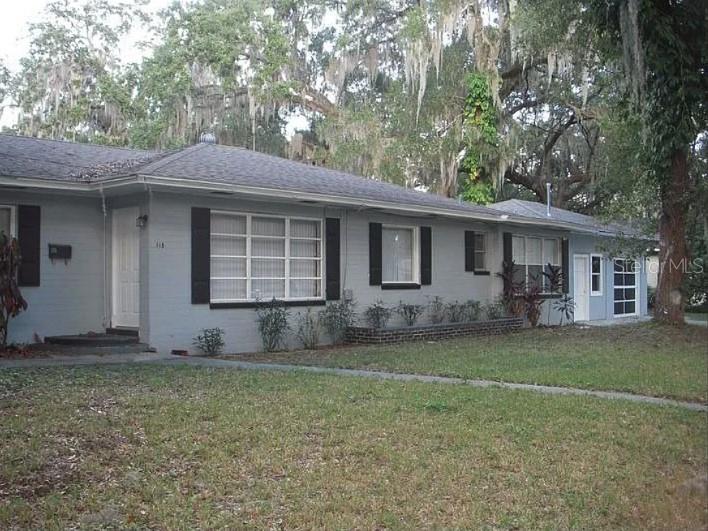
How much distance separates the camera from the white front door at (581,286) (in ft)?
69.8

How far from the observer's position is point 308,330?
13.7m

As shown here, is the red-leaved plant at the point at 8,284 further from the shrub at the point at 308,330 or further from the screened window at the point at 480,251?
the screened window at the point at 480,251

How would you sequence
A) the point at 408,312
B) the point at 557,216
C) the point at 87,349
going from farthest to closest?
the point at 557,216, the point at 408,312, the point at 87,349

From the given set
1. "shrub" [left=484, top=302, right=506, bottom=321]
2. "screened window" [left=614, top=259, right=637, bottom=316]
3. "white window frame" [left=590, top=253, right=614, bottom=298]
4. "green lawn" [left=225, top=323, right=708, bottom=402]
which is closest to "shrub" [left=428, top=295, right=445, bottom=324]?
"green lawn" [left=225, top=323, right=708, bottom=402]

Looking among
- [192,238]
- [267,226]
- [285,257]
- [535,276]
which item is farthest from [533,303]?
[192,238]

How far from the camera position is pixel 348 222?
570 inches

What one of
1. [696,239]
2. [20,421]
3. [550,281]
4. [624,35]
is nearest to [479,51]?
[550,281]

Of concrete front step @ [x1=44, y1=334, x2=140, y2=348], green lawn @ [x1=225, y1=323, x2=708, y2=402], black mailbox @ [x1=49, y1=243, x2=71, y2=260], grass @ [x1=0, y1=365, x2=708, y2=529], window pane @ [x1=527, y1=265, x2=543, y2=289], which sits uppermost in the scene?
black mailbox @ [x1=49, y1=243, x2=71, y2=260]

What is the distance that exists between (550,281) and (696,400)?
12.3 metres

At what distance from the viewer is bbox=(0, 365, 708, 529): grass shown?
14.4 feet

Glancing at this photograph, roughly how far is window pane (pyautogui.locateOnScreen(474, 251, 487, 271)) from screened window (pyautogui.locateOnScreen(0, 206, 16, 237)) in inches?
408

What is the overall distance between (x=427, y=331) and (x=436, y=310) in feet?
4.55

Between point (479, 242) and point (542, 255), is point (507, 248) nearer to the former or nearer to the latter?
point (479, 242)

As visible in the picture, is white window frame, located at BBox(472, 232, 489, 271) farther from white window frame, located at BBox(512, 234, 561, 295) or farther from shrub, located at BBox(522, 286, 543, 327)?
shrub, located at BBox(522, 286, 543, 327)
